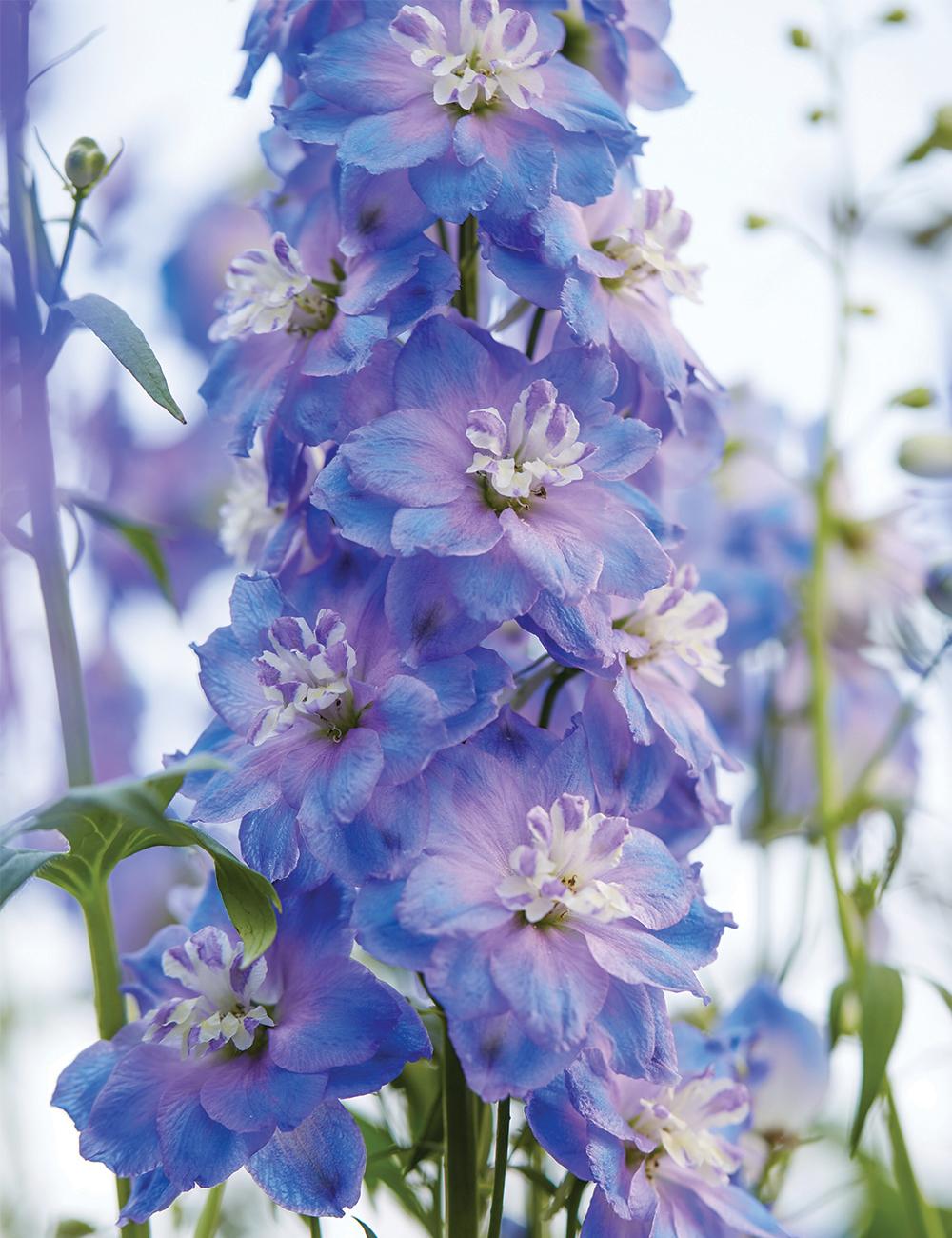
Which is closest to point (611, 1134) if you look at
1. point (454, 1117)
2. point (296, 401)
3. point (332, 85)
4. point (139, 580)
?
point (454, 1117)

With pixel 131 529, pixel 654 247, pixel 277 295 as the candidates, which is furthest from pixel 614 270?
pixel 131 529

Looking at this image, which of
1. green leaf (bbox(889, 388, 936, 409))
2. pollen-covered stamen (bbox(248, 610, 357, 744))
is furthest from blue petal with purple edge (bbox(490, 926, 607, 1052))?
green leaf (bbox(889, 388, 936, 409))

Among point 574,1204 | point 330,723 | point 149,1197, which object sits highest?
point 330,723

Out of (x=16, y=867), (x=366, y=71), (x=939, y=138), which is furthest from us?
(x=939, y=138)

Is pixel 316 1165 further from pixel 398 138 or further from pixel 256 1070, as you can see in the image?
pixel 398 138

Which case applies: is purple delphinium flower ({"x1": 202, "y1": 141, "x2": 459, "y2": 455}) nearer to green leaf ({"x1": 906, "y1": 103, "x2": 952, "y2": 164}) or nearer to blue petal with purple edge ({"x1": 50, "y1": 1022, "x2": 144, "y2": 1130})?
blue petal with purple edge ({"x1": 50, "y1": 1022, "x2": 144, "y2": 1130})

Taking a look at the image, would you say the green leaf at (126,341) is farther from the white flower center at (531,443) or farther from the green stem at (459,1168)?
the green stem at (459,1168)

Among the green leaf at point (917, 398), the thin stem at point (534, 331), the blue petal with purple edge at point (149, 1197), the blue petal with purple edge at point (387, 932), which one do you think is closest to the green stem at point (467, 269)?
the thin stem at point (534, 331)

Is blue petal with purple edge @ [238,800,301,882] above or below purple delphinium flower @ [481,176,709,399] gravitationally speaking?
below
